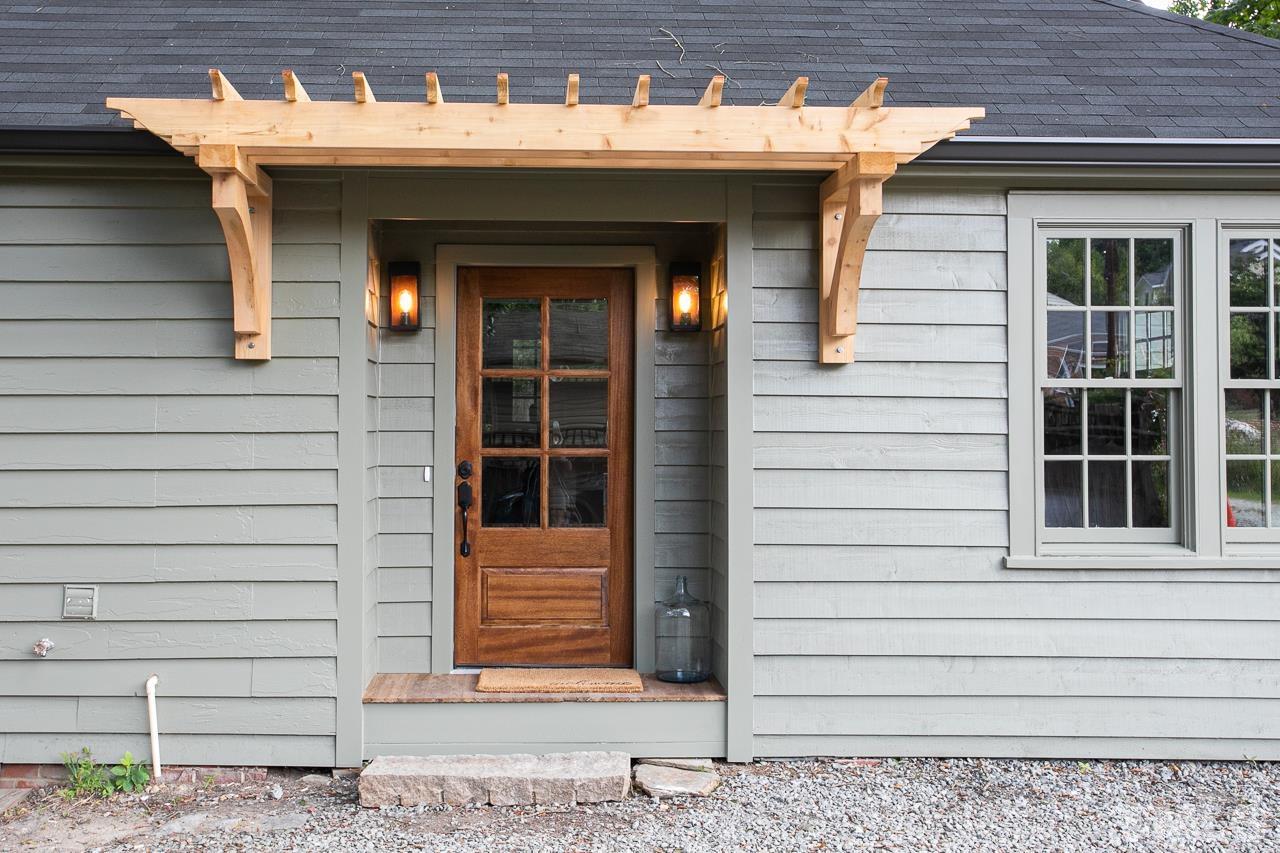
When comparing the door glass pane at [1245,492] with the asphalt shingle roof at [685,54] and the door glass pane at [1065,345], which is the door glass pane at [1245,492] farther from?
the asphalt shingle roof at [685,54]

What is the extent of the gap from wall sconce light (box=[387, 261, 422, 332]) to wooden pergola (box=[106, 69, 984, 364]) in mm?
708

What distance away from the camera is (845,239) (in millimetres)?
3547

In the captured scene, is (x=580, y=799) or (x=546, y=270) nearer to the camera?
(x=580, y=799)

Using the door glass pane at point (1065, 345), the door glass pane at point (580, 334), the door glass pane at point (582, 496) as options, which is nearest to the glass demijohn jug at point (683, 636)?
the door glass pane at point (582, 496)

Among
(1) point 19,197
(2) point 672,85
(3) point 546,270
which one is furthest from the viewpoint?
(3) point 546,270

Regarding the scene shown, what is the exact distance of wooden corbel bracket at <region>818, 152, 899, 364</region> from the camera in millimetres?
3375

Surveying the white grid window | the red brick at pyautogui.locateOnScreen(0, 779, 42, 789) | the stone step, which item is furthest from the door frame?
the white grid window

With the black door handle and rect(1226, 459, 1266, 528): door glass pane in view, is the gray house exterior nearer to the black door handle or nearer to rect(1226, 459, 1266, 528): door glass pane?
rect(1226, 459, 1266, 528): door glass pane

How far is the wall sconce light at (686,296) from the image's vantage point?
4176 mm

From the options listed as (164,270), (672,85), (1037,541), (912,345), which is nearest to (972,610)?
(1037,541)

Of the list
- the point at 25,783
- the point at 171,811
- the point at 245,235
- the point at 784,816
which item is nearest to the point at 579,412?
the point at 245,235

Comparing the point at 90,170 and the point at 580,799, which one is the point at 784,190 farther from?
the point at 90,170

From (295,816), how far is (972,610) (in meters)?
2.55

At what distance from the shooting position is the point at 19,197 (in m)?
3.65
